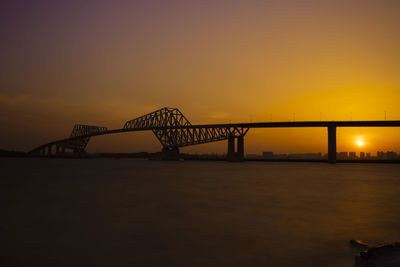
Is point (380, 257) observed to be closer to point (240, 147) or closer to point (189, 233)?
point (189, 233)

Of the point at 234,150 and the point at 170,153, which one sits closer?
the point at 234,150

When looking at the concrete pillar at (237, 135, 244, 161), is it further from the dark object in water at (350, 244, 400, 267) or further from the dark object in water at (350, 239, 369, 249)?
the dark object in water at (350, 244, 400, 267)

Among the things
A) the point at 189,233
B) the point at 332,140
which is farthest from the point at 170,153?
the point at 189,233

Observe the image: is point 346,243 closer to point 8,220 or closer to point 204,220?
point 204,220

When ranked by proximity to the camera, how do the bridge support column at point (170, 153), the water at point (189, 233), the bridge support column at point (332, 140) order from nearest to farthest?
the water at point (189, 233), the bridge support column at point (332, 140), the bridge support column at point (170, 153)

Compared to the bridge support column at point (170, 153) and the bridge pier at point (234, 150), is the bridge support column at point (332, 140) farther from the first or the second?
the bridge support column at point (170, 153)

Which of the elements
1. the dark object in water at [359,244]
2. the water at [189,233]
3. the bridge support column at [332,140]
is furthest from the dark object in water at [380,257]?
the bridge support column at [332,140]

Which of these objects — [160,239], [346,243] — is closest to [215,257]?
[160,239]

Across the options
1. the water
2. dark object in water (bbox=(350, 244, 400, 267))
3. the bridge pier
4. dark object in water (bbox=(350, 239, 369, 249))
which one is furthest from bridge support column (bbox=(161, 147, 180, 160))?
dark object in water (bbox=(350, 244, 400, 267))

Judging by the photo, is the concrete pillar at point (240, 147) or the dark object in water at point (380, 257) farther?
the concrete pillar at point (240, 147)
